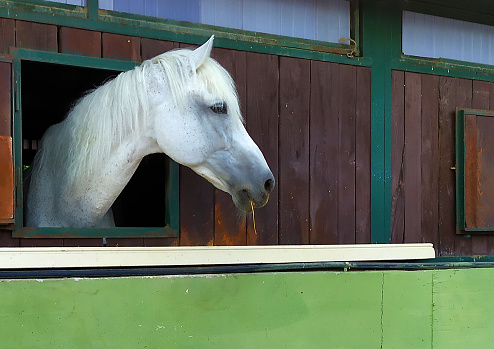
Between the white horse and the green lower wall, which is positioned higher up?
the white horse

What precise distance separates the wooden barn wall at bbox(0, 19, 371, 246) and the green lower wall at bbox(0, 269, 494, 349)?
65cm

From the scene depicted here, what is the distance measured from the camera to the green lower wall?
1.82 m

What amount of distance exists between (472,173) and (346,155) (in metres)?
0.78

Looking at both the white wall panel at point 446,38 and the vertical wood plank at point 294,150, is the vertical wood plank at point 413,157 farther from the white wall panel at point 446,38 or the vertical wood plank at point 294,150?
the vertical wood plank at point 294,150

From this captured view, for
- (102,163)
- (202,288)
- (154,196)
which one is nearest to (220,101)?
(102,163)

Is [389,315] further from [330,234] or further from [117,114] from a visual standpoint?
[117,114]

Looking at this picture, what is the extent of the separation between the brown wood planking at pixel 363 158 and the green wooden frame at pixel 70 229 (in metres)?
1.01

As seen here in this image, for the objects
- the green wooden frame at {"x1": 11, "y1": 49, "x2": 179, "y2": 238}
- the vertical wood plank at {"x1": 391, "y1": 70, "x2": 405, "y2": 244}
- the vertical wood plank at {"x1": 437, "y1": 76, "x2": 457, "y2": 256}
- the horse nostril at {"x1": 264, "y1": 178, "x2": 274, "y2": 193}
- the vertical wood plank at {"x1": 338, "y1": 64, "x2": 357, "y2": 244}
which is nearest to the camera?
the horse nostril at {"x1": 264, "y1": 178, "x2": 274, "y2": 193}

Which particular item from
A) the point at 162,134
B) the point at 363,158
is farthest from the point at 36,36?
the point at 363,158

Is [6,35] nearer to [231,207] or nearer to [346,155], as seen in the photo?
[231,207]

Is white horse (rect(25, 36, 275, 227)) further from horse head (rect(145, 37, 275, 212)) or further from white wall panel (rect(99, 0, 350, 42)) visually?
white wall panel (rect(99, 0, 350, 42))

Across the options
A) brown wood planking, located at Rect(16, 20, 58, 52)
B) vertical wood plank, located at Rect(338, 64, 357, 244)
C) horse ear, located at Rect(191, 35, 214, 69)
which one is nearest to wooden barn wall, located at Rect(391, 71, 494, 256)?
vertical wood plank, located at Rect(338, 64, 357, 244)

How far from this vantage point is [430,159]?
3.29 metres

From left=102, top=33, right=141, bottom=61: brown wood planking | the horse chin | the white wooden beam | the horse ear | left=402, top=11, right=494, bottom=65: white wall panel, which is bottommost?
the white wooden beam
